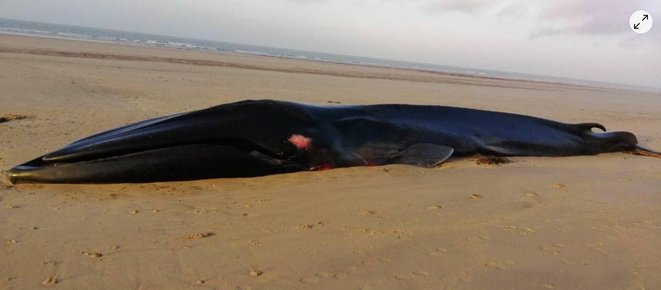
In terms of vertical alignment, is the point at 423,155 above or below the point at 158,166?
above

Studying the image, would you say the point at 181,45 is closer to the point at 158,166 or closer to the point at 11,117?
the point at 11,117

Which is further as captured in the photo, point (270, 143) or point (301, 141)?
point (301, 141)

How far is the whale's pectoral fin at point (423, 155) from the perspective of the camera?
552 centimetres

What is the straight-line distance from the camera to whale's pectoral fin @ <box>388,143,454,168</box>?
5.52 meters

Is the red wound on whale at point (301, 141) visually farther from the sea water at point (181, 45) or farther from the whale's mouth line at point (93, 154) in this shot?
the sea water at point (181, 45)

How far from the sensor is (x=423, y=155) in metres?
5.62

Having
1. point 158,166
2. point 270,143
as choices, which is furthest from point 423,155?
point 158,166

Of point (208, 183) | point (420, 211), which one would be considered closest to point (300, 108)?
point (208, 183)

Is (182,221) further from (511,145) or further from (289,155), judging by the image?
(511,145)

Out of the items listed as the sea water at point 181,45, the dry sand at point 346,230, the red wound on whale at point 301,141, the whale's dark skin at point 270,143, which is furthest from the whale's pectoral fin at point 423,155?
the sea water at point 181,45

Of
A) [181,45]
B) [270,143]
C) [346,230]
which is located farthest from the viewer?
[181,45]

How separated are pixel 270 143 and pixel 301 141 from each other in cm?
30

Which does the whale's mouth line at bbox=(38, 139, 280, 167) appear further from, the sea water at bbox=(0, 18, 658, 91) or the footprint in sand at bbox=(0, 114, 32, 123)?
the sea water at bbox=(0, 18, 658, 91)

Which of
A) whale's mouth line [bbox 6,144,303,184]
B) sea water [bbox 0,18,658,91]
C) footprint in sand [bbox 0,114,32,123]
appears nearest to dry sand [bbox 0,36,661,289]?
whale's mouth line [bbox 6,144,303,184]
